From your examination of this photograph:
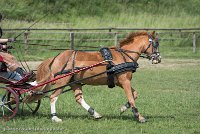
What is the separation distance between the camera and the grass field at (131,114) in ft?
28.2

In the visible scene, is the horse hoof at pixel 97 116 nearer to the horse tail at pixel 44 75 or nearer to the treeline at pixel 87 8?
the horse tail at pixel 44 75

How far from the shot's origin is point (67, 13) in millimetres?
34312

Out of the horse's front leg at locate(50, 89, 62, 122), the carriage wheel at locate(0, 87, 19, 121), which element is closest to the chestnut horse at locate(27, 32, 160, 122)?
the horse's front leg at locate(50, 89, 62, 122)

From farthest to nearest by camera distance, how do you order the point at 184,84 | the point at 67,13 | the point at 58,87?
1. the point at 67,13
2. the point at 184,84
3. the point at 58,87

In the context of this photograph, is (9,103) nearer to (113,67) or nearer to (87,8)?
(113,67)

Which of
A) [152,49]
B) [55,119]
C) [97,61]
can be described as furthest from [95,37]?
[55,119]

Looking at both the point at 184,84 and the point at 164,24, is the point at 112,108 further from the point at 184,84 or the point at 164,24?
the point at 164,24

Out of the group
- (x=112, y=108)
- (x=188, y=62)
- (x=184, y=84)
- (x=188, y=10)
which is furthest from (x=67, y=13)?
(x=112, y=108)

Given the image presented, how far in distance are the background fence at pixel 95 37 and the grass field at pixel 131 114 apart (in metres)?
10.2

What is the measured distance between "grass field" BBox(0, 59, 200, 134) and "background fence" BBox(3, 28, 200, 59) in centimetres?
1022

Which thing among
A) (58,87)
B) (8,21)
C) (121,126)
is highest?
(8,21)

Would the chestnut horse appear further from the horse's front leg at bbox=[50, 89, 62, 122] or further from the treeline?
the treeline

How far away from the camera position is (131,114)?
1052 cm

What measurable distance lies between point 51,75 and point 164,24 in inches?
896
